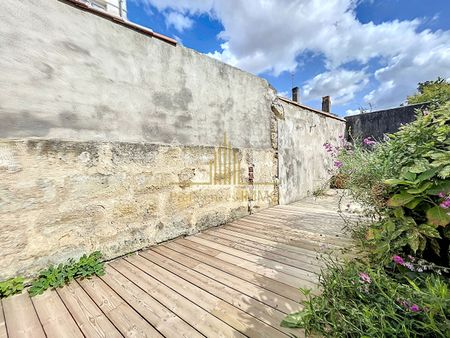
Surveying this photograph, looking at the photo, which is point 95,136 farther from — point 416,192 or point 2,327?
point 416,192

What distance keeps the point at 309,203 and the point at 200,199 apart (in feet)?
9.47

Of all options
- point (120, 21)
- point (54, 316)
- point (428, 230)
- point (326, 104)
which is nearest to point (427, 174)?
point (428, 230)

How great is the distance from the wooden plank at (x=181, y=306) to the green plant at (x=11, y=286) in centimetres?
70

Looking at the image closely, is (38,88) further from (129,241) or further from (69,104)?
(129,241)

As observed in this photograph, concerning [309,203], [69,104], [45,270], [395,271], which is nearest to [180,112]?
[69,104]

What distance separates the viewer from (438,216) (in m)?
1.30

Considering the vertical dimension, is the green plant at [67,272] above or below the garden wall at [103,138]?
below

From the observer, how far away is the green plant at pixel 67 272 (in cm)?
169

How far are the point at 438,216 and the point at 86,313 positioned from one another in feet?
7.94

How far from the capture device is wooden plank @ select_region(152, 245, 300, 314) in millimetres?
1443

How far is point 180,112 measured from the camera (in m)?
2.77

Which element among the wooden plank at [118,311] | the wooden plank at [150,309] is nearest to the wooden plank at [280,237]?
the wooden plank at [150,309]

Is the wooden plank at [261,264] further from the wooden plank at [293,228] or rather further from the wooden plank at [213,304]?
the wooden plank at [293,228]

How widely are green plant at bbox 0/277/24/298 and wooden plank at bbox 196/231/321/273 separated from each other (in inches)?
69.9
